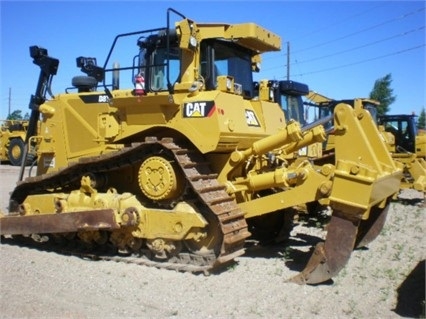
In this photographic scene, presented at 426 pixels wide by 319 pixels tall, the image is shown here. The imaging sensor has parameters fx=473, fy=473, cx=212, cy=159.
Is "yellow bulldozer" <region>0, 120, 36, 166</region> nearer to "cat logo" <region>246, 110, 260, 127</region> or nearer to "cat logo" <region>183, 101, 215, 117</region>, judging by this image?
"cat logo" <region>246, 110, 260, 127</region>

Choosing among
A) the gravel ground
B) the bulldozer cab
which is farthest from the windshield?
the bulldozer cab

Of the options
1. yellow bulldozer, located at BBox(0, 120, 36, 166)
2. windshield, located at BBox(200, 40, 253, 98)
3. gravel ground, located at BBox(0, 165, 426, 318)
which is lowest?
gravel ground, located at BBox(0, 165, 426, 318)

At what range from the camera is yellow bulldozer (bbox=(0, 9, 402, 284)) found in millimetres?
5258

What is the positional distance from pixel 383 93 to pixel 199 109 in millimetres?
49276

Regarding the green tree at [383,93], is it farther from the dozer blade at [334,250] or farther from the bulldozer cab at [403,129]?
the dozer blade at [334,250]

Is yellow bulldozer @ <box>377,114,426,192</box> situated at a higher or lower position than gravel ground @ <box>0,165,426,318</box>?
higher

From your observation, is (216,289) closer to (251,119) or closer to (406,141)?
(251,119)

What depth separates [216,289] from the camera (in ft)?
16.4

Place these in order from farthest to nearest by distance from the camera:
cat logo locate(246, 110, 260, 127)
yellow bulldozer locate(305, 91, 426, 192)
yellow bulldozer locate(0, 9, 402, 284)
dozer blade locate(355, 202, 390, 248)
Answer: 1. yellow bulldozer locate(305, 91, 426, 192)
2. cat logo locate(246, 110, 260, 127)
3. dozer blade locate(355, 202, 390, 248)
4. yellow bulldozer locate(0, 9, 402, 284)

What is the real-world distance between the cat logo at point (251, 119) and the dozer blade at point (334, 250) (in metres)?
1.90

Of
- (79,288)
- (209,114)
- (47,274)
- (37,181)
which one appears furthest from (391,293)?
(37,181)

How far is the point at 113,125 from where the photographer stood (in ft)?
21.3

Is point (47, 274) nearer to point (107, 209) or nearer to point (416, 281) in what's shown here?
point (107, 209)

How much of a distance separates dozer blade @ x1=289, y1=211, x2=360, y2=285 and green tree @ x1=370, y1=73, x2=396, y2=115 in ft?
158
